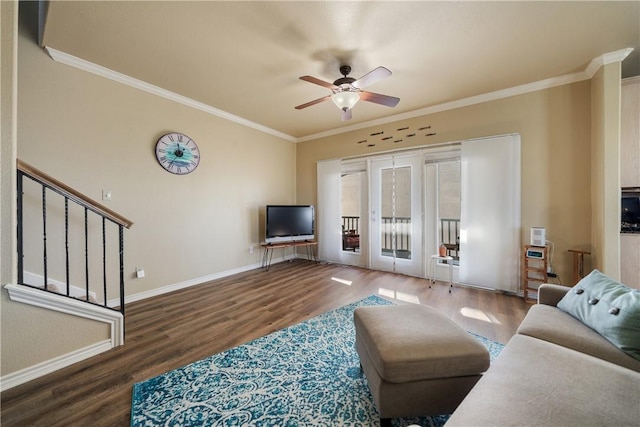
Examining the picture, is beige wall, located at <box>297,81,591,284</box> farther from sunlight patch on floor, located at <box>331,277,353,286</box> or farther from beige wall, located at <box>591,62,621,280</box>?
sunlight patch on floor, located at <box>331,277,353,286</box>

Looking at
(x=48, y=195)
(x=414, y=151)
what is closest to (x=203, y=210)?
(x=48, y=195)

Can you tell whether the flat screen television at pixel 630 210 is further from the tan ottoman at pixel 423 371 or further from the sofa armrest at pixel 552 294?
the tan ottoman at pixel 423 371

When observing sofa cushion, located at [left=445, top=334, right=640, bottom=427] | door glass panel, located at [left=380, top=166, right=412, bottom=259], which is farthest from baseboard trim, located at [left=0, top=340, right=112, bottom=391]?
door glass panel, located at [left=380, top=166, right=412, bottom=259]

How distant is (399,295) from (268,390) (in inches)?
87.8

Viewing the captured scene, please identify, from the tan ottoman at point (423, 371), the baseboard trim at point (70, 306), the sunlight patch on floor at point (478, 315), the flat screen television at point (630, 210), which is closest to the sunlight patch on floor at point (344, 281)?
the sunlight patch on floor at point (478, 315)

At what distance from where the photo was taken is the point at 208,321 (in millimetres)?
2568

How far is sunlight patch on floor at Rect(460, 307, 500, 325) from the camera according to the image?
257 cm

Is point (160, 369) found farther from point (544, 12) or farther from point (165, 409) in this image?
point (544, 12)

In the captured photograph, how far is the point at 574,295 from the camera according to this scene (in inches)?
64.6

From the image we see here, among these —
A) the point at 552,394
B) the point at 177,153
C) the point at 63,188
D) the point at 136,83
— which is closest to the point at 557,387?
the point at 552,394

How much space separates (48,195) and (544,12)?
4.96 metres

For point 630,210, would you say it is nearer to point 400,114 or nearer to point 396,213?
point 396,213

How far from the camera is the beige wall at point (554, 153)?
9.76 ft

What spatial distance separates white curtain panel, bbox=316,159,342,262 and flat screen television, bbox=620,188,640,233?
12.4 feet
